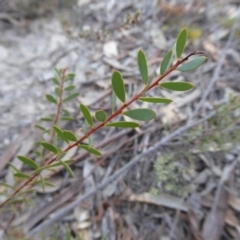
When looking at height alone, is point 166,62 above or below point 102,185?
above

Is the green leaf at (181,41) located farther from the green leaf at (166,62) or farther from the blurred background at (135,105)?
the blurred background at (135,105)

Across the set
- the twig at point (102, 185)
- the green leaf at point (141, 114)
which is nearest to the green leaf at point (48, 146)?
the green leaf at point (141, 114)

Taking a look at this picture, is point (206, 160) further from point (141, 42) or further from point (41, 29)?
point (41, 29)

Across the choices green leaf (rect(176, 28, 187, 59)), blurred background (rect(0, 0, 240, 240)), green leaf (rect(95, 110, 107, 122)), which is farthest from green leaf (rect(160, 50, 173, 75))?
blurred background (rect(0, 0, 240, 240))

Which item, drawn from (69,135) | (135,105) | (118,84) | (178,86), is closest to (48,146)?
(69,135)

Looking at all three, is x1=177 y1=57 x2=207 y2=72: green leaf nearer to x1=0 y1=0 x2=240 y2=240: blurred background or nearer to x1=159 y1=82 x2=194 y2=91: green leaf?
x1=159 y1=82 x2=194 y2=91: green leaf

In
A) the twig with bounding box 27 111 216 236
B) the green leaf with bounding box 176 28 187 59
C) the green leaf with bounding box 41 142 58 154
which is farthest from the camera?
the twig with bounding box 27 111 216 236

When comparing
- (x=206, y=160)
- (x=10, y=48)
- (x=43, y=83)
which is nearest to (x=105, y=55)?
(x=43, y=83)

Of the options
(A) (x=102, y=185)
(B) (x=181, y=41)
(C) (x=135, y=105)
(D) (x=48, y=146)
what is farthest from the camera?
(C) (x=135, y=105)

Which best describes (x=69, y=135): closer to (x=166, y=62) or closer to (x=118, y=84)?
(x=118, y=84)
